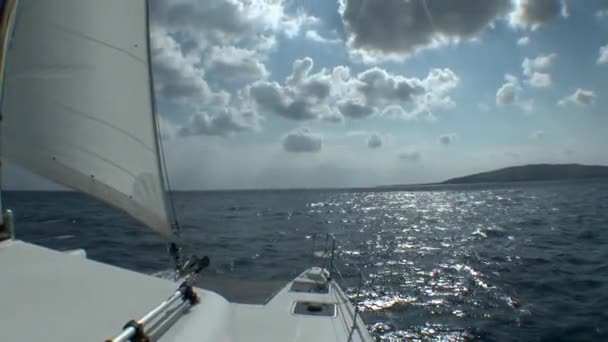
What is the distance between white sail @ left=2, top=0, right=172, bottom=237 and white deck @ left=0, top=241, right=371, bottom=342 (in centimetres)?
70

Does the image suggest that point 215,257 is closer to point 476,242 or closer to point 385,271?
point 385,271

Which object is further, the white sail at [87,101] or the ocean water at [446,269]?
the ocean water at [446,269]

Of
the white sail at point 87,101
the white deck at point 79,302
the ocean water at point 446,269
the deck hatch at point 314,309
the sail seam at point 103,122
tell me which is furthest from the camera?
the ocean water at point 446,269

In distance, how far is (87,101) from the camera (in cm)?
300

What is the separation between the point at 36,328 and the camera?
183 cm

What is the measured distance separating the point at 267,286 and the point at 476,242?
1641 cm

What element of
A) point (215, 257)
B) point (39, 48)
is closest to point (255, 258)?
point (215, 257)

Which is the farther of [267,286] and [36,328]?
[267,286]

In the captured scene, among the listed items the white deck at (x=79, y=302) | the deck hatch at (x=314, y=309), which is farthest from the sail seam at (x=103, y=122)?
the deck hatch at (x=314, y=309)

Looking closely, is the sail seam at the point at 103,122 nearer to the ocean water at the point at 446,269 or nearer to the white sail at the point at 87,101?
the white sail at the point at 87,101

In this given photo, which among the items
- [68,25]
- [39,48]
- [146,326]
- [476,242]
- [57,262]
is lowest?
[476,242]

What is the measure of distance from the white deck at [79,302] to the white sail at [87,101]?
2.31 feet

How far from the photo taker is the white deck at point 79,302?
1.88m

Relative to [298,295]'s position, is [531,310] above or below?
below
